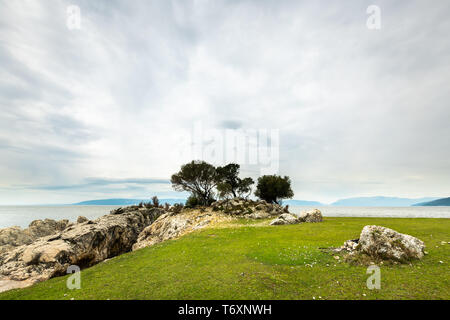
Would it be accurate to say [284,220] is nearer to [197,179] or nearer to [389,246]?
[389,246]

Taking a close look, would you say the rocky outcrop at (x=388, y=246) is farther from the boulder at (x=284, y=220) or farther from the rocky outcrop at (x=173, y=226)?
the rocky outcrop at (x=173, y=226)

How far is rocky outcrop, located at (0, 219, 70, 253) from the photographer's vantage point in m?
28.0

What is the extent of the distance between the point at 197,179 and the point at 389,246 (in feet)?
146

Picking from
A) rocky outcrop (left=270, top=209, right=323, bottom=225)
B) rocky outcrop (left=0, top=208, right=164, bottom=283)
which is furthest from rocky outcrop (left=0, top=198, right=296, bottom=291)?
rocky outcrop (left=270, top=209, right=323, bottom=225)

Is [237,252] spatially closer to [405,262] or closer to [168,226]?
[405,262]

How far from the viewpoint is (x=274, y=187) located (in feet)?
199

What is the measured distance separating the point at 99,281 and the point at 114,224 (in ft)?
64.5

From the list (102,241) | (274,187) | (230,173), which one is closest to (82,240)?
(102,241)

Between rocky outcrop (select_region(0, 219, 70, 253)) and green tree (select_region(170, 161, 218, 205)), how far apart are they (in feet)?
86.6

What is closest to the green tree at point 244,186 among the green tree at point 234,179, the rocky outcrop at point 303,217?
the green tree at point 234,179

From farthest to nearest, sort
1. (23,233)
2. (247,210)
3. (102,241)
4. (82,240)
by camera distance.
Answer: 1. (247,210)
2. (23,233)
3. (102,241)
4. (82,240)

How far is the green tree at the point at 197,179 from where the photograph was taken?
50625mm

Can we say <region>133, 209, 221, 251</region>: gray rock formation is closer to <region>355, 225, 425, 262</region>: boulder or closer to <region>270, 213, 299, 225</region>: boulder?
<region>270, 213, 299, 225</region>: boulder

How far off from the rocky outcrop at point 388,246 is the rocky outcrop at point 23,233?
40.6 metres
